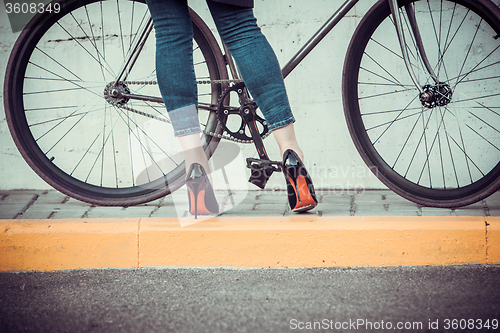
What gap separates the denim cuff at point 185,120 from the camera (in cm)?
182

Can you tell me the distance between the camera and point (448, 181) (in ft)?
8.39

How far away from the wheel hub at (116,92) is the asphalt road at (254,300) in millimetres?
871

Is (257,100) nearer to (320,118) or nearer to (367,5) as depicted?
(320,118)

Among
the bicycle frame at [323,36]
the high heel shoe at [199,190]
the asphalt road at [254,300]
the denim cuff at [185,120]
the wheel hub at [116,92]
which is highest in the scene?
the bicycle frame at [323,36]

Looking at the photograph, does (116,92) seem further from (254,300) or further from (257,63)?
(254,300)

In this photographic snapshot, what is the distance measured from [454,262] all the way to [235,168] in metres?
1.43

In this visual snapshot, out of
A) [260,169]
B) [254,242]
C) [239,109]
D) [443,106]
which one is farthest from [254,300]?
[443,106]

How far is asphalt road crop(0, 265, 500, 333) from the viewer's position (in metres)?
1.24

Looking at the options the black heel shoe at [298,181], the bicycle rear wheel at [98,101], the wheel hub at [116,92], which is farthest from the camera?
the bicycle rear wheel at [98,101]

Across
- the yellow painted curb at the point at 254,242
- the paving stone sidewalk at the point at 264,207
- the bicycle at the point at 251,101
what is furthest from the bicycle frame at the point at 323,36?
the yellow painted curb at the point at 254,242

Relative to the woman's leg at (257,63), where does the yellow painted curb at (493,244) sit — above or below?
below

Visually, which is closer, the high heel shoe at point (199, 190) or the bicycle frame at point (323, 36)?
the high heel shoe at point (199, 190)

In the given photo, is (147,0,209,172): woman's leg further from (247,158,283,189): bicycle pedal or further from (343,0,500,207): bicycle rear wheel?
(343,0,500,207): bicycle rear wheel

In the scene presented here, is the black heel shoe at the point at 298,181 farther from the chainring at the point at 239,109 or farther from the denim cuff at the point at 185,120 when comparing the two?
the denim cuff at the point at 185,120
